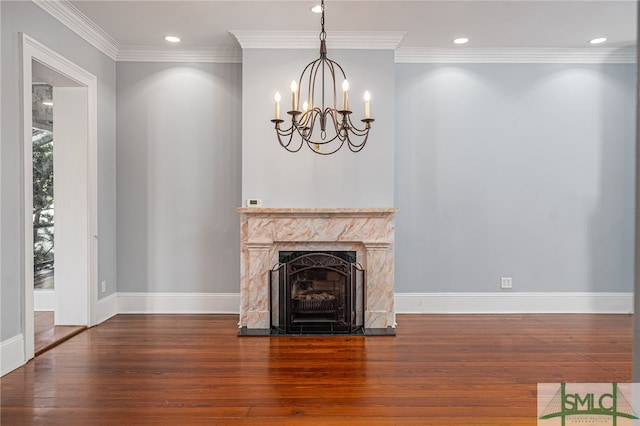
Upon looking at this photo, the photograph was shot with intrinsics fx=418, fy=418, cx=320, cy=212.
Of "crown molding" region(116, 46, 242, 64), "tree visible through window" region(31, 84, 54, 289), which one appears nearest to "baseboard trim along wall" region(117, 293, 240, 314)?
"tree visible through window" region(31, 84, 54, 289)

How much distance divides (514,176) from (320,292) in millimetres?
2529

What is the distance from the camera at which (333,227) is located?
4.04 meters

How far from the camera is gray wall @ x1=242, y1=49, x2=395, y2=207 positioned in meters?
4.12

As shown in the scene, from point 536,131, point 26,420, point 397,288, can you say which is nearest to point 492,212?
point 536,131

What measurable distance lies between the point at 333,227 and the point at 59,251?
266cm

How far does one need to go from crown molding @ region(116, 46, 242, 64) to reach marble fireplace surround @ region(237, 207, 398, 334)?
1818 mm

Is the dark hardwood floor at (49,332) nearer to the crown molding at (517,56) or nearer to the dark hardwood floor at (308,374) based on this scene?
the dark hardwood floor at (308,374)

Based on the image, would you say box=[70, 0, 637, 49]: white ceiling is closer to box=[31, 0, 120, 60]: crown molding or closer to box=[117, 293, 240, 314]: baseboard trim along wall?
box=[31, 0, 120, 60]: crown molding

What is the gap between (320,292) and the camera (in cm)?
413

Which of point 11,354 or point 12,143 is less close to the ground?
point 12,143

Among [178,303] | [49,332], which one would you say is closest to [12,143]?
[49,332]

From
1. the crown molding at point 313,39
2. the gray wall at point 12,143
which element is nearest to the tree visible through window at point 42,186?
the gray wall at point 12,143

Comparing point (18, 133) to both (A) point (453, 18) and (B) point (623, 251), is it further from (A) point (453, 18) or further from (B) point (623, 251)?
(B) point (623, 251)

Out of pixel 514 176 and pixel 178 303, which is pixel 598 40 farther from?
pixel 178 303
